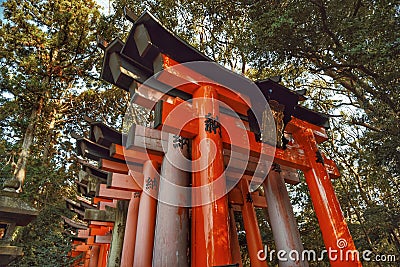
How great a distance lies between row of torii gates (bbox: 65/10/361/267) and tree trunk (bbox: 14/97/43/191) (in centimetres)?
789

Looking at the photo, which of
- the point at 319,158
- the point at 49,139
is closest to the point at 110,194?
the point at 319,158

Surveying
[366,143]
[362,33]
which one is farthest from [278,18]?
[366,143]

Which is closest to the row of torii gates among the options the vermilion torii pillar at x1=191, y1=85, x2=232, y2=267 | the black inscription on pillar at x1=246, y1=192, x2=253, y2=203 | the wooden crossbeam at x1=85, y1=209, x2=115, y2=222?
the vermilion torii pillar at x1=191, y1=85, x2=232, y2=267

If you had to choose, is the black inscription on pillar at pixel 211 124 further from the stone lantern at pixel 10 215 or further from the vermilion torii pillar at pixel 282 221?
the stone lantern at pixel 10 215

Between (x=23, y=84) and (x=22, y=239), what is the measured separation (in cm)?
726

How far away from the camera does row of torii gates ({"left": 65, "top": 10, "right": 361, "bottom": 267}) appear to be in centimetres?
372

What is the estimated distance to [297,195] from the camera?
1311 centimetres

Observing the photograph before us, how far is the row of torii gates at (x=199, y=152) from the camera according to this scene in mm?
3721

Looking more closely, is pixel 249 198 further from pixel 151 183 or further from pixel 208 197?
pixel 208 197

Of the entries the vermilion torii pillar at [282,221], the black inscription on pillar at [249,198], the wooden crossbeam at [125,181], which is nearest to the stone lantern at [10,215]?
the wooden crossbeam at [125,181]

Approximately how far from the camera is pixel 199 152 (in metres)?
3.97

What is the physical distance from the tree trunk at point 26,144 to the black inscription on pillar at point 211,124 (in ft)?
37.7

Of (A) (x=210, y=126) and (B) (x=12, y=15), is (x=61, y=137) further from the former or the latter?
(A) (x=210, y=126)

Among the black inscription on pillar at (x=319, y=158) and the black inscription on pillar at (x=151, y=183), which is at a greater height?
the black inscription on pillar at (x=319, y=158)
